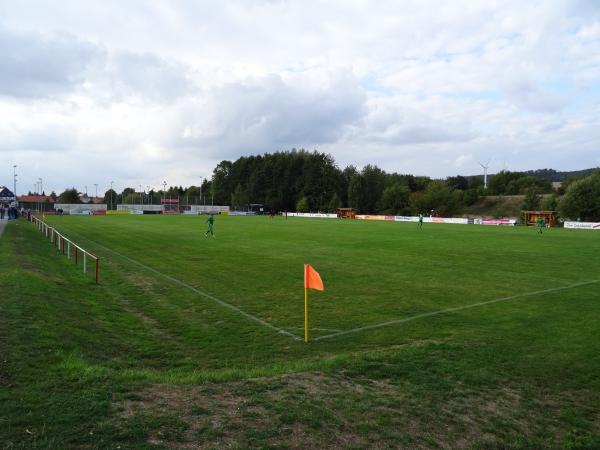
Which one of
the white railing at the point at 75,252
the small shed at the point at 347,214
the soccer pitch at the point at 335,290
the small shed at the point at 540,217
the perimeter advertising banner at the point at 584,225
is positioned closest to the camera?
the soccer pitch at the point at 335,290

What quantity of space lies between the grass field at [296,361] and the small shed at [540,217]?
169 feet

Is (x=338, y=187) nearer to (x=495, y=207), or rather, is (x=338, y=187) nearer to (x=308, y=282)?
(x=495, y=207)

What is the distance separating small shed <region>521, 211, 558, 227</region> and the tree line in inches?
1283

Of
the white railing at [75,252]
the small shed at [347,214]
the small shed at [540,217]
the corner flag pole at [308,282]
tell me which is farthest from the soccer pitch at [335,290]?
the small shed at [347,214]

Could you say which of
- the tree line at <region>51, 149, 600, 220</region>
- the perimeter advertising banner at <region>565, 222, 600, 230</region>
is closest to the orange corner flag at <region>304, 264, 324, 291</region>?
the perimeter advertising banner at <region>565, 222, 600, 230</region>

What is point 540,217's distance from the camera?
61.7 meters

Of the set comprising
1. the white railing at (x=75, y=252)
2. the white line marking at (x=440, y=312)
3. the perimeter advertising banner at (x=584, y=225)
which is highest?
the perimeter advertising banner at (x=584, y=225)

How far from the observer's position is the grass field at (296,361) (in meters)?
5.06

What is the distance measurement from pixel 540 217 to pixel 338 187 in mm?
71502

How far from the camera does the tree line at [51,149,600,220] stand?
107 m

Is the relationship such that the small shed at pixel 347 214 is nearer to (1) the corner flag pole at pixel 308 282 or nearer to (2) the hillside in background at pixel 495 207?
(2) the hillside in background at pixel 495 207

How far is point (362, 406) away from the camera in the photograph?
5.79 metres

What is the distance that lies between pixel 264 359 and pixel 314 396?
234 centimetres

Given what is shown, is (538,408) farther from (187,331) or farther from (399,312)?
(187,331)
